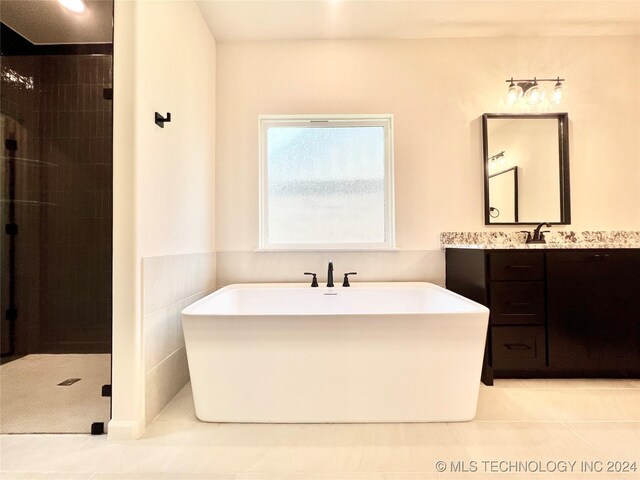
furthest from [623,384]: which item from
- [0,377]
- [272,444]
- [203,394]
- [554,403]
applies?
[0,377]

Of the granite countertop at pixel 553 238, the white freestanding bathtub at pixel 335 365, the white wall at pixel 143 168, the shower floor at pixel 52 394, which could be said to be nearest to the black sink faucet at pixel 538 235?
the granite countertop at pixel 553 238

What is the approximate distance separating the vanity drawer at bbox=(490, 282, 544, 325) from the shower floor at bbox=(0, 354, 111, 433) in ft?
7.45

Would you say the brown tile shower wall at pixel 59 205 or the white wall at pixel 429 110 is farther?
the white wall at pixel 429 110

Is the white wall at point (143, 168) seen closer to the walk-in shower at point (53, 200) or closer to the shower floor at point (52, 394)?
the shower floor at point (52, 394)

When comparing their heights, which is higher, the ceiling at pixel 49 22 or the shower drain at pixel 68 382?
the ceiling at pixel 49 22

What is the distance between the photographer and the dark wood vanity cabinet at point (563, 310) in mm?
→ 1973

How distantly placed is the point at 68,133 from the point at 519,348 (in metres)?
3.57

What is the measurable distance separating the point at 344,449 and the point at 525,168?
7.91 feet

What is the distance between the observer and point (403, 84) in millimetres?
2553

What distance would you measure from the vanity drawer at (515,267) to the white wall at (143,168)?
197cm

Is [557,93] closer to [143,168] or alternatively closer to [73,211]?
[143,168]

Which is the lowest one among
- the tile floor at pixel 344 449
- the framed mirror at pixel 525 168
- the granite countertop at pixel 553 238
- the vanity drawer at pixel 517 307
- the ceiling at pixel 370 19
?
the tile floor at pixel 344 449

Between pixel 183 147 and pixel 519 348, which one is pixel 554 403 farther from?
pixel 183 147

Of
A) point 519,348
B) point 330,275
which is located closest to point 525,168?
point 519,348
